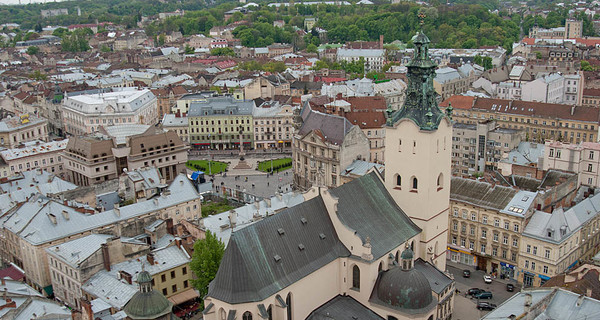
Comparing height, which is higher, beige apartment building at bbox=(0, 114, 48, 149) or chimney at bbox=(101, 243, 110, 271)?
beige apartment building at bbox=(0, 114, 48, 149)

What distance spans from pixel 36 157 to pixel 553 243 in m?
84.4

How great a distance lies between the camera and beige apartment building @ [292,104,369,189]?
92.0 metres

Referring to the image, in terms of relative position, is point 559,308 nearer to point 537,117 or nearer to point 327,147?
point 327,147

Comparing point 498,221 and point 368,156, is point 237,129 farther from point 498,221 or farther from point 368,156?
point 498,221

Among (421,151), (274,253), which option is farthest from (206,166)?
(274,253)

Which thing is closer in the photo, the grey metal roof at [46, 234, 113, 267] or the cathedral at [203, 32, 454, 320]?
the cathedral at [203, 32, 454, 320]

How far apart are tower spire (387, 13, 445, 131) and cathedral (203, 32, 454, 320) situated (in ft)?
0.31

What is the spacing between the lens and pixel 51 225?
6800 centimetres

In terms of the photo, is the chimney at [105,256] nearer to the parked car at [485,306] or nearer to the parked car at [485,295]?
the parked car at [485,306]

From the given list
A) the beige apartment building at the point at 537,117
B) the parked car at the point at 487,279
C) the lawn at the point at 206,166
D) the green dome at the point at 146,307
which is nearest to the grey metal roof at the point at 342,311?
the green dome at the point at 146,307

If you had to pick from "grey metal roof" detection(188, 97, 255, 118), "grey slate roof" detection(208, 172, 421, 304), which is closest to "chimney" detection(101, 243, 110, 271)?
"grey slate roof" detection(208, 172, 421, 304)

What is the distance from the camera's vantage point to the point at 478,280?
67875 mm

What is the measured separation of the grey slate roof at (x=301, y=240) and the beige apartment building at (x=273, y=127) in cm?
7488

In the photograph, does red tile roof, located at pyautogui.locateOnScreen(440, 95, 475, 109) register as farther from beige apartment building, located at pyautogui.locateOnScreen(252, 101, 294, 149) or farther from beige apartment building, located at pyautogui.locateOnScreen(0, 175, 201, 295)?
beige apartment building, located at pyautogui.locateOnScreen(0, 175, 201, 295)
